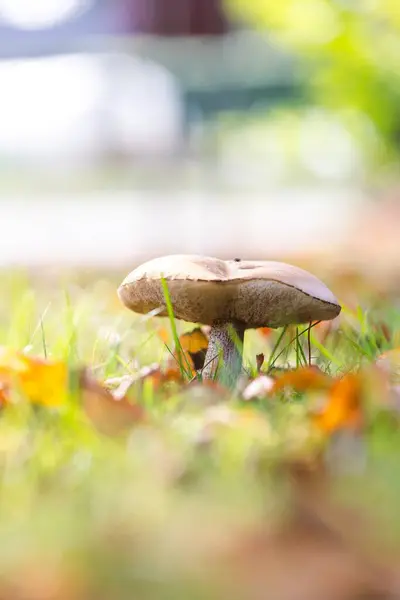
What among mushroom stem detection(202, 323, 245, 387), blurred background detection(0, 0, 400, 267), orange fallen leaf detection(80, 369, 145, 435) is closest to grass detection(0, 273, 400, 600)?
orange fallen leaf detection(80, 369, 145, 435)

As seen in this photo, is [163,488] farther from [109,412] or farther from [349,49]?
[349,49]

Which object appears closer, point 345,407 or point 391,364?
point 345,407

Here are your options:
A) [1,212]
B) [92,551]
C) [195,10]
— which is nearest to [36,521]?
[92,551]

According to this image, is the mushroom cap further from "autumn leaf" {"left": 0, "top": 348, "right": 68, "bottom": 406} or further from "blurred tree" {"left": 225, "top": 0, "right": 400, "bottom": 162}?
"blurred tree" {"left": 225, "top": 0, "right": 400, "bottom": 162}

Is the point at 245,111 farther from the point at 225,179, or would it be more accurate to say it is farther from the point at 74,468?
the point at 74,468

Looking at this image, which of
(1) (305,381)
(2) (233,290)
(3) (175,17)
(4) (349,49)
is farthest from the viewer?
(3) (175,17)

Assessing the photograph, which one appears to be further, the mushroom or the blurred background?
the blurred background

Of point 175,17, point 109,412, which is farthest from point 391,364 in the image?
point 175,17

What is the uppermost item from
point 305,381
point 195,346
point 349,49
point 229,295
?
point 349,49
